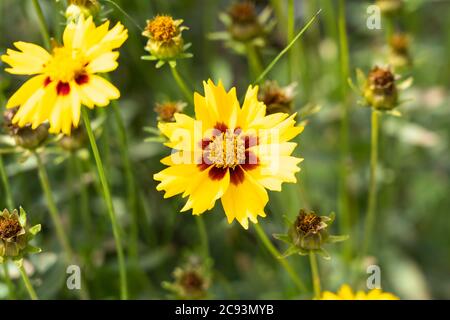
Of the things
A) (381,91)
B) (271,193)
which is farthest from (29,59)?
(271,193)

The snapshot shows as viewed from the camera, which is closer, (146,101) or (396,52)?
(396,52)

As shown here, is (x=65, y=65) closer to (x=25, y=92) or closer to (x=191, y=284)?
(x=25, y=92)

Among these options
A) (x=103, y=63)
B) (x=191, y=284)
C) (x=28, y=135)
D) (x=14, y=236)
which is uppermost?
(x=103, y=63)

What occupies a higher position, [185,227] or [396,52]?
[396,52]

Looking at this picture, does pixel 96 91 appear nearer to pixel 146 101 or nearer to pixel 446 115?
pixel 146 101
